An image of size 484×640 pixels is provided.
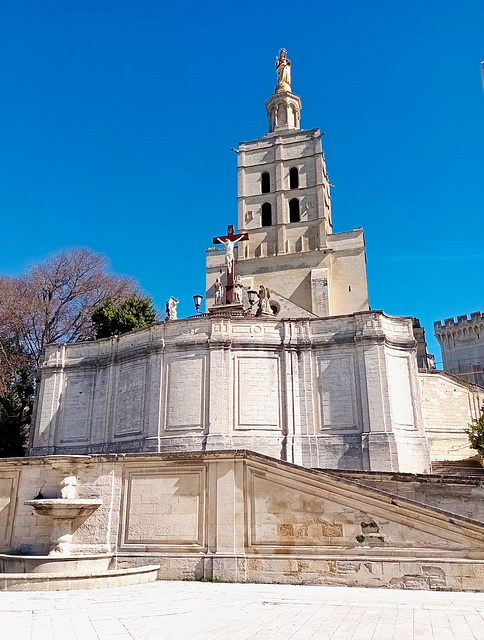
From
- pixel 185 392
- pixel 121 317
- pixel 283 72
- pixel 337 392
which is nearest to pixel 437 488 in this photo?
pixel 337 392

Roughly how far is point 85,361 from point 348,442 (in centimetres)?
1323

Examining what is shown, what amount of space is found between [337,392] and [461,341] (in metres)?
50.1

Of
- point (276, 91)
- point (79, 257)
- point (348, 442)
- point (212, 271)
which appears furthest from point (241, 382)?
point (276, 91)

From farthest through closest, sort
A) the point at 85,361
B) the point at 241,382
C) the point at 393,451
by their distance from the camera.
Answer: the point at 85,361 < the point at 241,382 < the point at 393,451

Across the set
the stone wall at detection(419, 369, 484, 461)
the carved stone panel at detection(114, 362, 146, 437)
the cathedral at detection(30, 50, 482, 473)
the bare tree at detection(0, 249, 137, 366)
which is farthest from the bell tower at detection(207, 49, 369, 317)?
the carved stone panel at detection(114, 362, 146, 437)

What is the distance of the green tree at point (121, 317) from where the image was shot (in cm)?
3738

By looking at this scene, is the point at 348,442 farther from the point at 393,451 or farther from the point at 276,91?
the point at 276,91

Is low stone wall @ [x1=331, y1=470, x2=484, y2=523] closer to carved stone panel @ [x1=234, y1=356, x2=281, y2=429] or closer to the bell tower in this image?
carved stone panel @ [x1=234, y1=356, x2=281, y2=429]

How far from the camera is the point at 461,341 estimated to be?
68.1 m

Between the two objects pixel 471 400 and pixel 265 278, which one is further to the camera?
pixel 265 278

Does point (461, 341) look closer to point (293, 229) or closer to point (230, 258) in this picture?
point (293, 229)

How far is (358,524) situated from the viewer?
37.2ft

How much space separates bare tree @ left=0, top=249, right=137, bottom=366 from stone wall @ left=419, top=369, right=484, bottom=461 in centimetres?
2385

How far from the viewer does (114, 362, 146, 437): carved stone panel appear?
80.4 feet
